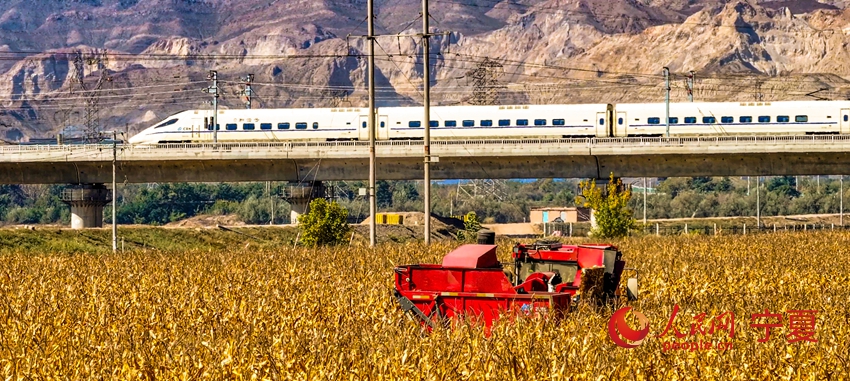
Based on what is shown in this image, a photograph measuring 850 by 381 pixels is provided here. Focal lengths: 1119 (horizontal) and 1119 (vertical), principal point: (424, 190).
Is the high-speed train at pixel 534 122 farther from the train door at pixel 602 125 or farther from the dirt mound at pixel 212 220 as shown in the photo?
the dirt mound at pixel 212 220

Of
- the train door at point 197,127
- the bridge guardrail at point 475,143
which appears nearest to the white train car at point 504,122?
the bridge guardrail at point 475,143

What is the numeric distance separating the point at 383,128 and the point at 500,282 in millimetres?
53789

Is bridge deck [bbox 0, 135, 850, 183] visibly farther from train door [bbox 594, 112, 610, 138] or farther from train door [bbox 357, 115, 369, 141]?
train door [bbox 357, 115, 369, 141]

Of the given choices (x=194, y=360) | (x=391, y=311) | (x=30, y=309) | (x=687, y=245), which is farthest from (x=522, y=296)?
(x=687, y=245)

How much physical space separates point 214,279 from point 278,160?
4294cm

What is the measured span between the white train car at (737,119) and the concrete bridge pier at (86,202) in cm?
3227

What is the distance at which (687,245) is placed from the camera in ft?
128

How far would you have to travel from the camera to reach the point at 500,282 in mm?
16469

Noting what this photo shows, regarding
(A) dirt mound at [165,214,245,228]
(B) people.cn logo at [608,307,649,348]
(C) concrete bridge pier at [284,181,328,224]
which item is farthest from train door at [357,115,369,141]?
(A) dirt mound at [165,214,245,228]

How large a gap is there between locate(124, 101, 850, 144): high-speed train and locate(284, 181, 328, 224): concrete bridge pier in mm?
3574

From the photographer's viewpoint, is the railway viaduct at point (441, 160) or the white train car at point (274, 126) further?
the white train car at point (274, 126)

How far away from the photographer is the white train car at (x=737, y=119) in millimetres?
67125

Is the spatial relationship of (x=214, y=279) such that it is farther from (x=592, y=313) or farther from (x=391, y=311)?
(x=592, y=313)

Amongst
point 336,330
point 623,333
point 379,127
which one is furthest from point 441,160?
point 623,333
